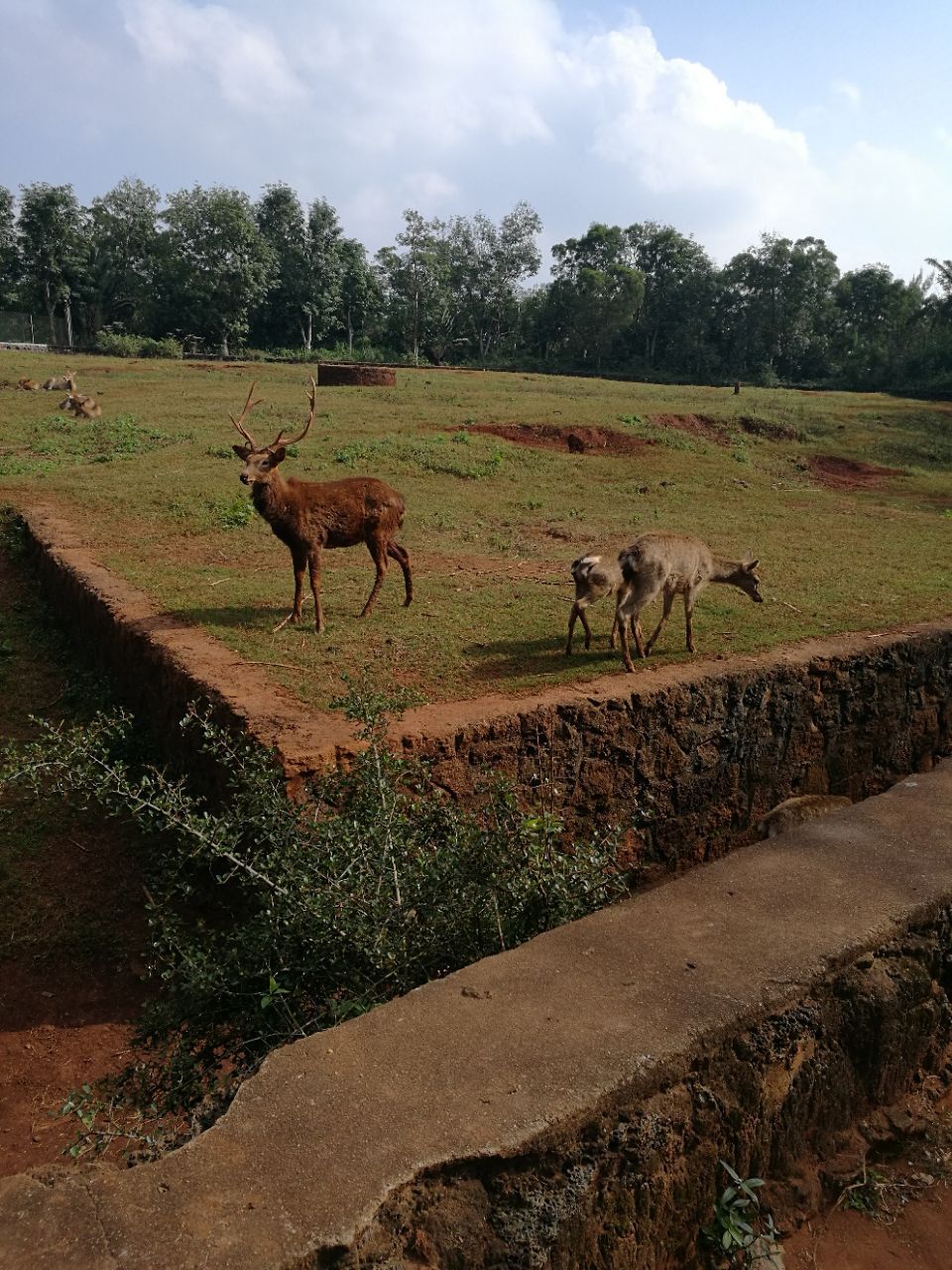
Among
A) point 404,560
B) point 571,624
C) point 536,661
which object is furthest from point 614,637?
point 404,560

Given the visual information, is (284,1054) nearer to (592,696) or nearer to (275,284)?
(592,696)

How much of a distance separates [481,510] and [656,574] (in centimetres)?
627

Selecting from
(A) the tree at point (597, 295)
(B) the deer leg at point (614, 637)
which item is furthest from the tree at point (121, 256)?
(B) the deer leg at point (614, 637)

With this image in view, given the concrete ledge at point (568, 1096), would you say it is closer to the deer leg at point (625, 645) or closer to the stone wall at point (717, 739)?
the stone wall at point (717, 739)

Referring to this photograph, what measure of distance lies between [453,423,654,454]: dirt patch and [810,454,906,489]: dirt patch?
12.3 ft

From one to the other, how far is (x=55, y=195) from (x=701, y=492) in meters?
46.2

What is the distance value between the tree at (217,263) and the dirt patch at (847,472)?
118ft

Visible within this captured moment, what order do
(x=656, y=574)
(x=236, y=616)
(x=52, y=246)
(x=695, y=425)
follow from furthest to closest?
(x=52, y=246), (x=695, y=425), (x=236, y=616), (x=656, y=574)

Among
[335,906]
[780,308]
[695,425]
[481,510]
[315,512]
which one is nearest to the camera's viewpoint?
[335,906]

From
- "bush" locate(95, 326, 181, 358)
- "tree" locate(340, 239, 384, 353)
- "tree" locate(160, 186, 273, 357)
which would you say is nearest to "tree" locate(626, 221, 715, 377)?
"tree" locate(340, 239, 384, 353)

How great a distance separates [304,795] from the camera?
5094 millimetres

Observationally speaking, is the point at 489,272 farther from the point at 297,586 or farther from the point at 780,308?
the point at 297,586

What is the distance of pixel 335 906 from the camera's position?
370 centimetres

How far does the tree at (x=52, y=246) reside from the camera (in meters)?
47.8
